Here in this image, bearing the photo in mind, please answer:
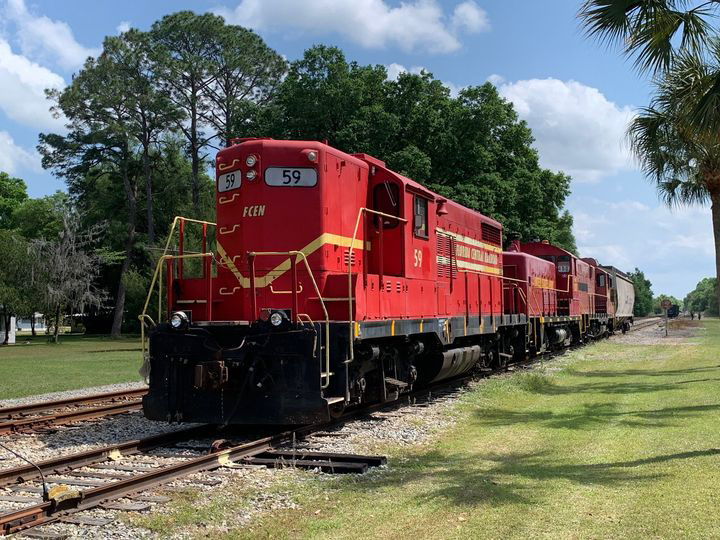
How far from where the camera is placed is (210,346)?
805 centimetres

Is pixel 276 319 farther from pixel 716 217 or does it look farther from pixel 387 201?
pixel 716 217

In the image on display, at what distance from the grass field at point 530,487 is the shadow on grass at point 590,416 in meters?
0.02

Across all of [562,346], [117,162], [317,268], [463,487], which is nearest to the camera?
[463,487]

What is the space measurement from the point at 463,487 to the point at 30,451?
5.35 meters

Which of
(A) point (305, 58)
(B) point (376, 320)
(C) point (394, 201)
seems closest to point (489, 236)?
(C) point (394, 201)

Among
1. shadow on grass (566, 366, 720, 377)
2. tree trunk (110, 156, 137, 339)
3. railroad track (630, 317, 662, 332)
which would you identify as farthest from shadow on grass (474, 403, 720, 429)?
tree trunk (110, 156, 137, 339)

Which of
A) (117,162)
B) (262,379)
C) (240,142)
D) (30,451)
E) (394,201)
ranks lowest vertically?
(30,451)

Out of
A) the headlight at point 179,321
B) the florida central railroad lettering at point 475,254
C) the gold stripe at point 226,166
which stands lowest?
the headlight at point 179,321

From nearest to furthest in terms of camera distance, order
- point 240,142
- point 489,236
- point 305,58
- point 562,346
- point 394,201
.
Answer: point 240,142 < point 394,201 < point 489,236 < point 562,346 < point 305,58

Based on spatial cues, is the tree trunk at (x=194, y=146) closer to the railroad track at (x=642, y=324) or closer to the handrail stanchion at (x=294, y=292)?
the railroad track at (x=642, y=324)

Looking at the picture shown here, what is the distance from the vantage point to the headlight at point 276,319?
307 inches

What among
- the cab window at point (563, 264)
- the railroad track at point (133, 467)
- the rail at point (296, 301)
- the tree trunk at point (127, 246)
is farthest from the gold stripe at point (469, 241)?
the tree trunk at point (127, 246)

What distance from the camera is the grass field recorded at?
491cm

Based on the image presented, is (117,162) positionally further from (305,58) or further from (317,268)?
(317,268)
